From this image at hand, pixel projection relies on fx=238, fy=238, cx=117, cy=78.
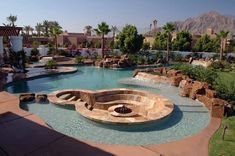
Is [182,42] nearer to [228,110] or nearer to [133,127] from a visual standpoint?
[228,110]

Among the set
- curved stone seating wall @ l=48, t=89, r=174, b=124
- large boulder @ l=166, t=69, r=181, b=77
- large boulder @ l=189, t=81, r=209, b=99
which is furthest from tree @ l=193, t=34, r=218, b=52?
curved stone seating wall @ l=48, t=89, r=174, b=124

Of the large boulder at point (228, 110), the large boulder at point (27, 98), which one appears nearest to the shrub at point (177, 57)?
the large boulder at point (228, 110)

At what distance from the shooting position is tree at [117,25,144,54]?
3466 cm

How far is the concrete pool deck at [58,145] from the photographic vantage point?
686 centimetres

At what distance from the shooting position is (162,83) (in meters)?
20.1

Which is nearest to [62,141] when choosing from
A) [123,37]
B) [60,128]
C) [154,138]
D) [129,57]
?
[60,128]

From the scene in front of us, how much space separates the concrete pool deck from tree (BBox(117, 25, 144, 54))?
2668 cm

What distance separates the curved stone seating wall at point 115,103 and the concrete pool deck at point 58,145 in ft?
8.20

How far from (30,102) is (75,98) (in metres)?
2.59

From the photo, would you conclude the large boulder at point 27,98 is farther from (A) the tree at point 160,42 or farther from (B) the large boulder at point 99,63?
(A) the tree at point 160,42

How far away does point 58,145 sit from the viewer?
7125 mm

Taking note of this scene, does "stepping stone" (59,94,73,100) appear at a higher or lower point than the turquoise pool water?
higher

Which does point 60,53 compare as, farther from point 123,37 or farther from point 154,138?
point 154,138

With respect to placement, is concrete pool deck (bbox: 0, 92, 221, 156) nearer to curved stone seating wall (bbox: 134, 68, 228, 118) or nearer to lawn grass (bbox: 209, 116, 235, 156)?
lawn grass (bbox: 209, 116, 235, 156)
